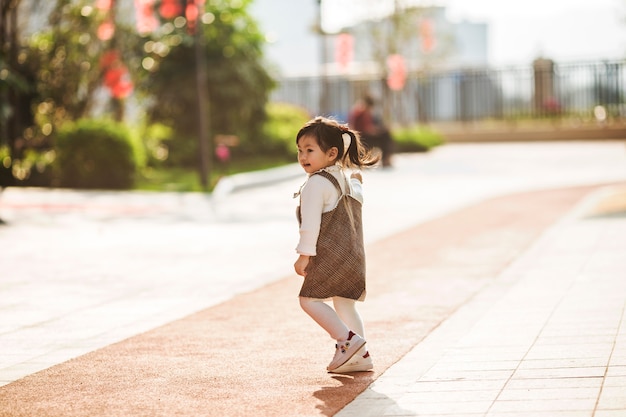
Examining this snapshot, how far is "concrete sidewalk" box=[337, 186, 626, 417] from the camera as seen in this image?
5453 millimetres

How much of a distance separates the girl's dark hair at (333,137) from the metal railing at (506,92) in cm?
2645

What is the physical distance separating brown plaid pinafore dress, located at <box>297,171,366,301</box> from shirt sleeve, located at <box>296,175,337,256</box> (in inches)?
1.9

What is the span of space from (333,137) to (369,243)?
692 centimetres

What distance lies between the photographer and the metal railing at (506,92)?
3425 centimetres

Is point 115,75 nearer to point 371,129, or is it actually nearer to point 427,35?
point 371,129

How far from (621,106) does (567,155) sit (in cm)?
757

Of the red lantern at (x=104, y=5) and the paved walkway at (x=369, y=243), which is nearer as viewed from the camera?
the paved walkway at (x=369, y=243)

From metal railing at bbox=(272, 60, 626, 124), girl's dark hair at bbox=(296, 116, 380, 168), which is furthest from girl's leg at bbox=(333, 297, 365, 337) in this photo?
metal railing at bbox=(272, 60, 626, 124)

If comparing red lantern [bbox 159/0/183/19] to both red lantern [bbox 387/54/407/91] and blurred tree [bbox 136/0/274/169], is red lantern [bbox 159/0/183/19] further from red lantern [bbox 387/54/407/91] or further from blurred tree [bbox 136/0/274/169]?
red lantern [bbox 387/54/407/91]

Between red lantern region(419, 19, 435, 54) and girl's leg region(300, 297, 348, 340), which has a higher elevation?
red lantern region(419, 19, 435, 54)

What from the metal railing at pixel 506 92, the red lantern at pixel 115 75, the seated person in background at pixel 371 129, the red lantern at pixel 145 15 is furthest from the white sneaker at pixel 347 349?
the metal railing at pixel 506 92

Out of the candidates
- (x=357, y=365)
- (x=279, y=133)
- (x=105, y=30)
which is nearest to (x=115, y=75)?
(x=105, y=30)

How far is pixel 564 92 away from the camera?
36.0 m

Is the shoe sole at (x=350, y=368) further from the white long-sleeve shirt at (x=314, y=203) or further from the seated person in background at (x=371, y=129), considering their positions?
the seated person in background at (x=371, y=129)
